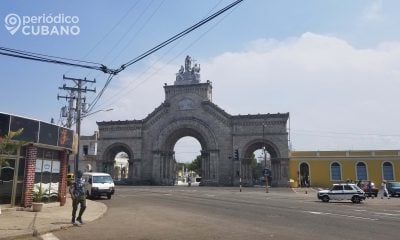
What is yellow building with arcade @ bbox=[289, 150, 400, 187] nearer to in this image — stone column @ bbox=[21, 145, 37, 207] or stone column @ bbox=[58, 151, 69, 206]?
stone column @ bbox=[58, 151, 69, 206]

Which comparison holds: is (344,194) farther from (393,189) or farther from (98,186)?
(98,186)

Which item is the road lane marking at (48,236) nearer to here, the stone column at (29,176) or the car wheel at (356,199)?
the stone column at (29,176)

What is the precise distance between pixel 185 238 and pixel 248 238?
1701 mm

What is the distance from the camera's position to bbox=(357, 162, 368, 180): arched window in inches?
2138

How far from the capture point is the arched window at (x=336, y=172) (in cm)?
5494

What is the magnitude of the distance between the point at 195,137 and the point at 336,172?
22.4 meters

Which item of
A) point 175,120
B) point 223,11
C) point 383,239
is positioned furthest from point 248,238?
point 175,120

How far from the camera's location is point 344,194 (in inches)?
1159

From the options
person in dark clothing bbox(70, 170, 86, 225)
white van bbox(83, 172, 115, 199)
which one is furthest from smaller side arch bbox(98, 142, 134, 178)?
person in dark clothing bbox(70, 170, 86, 225)

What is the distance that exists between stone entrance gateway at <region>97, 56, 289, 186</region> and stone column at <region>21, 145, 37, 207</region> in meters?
40.9

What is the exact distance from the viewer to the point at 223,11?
12016mm

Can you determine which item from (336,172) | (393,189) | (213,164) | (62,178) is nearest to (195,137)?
(213,164)

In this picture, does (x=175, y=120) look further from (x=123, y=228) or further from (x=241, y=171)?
(x=123, y=228)

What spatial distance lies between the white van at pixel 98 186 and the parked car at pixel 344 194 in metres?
15.7
